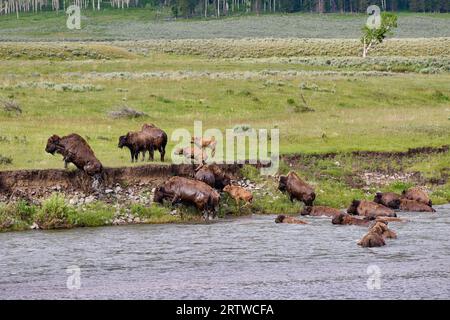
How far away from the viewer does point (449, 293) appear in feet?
59.1

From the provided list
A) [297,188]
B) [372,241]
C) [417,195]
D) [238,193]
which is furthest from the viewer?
[417,195]

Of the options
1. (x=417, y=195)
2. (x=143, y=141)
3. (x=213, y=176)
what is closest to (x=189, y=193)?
(x=213, y=176)

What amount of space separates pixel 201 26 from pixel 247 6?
3173 centimetres

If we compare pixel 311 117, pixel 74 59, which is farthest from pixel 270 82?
pixel 74 59

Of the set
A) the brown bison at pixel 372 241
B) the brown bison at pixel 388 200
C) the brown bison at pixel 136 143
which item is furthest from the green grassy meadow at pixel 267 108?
the brown bison at pixel 372 241

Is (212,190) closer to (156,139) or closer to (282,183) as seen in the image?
(282,183)

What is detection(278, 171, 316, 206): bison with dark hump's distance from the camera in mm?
27641

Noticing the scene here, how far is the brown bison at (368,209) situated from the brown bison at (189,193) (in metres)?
4.04

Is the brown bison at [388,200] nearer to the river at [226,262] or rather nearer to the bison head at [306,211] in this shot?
the bison head at [306,211]

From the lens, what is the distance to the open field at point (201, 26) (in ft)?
426

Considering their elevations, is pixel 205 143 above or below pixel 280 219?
above

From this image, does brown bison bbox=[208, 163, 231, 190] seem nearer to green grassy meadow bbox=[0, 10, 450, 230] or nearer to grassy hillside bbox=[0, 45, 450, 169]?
green grassy meadow bbox=[0, 10, 450, 230]

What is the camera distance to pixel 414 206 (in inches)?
1101

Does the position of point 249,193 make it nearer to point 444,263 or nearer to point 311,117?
point 444,263
